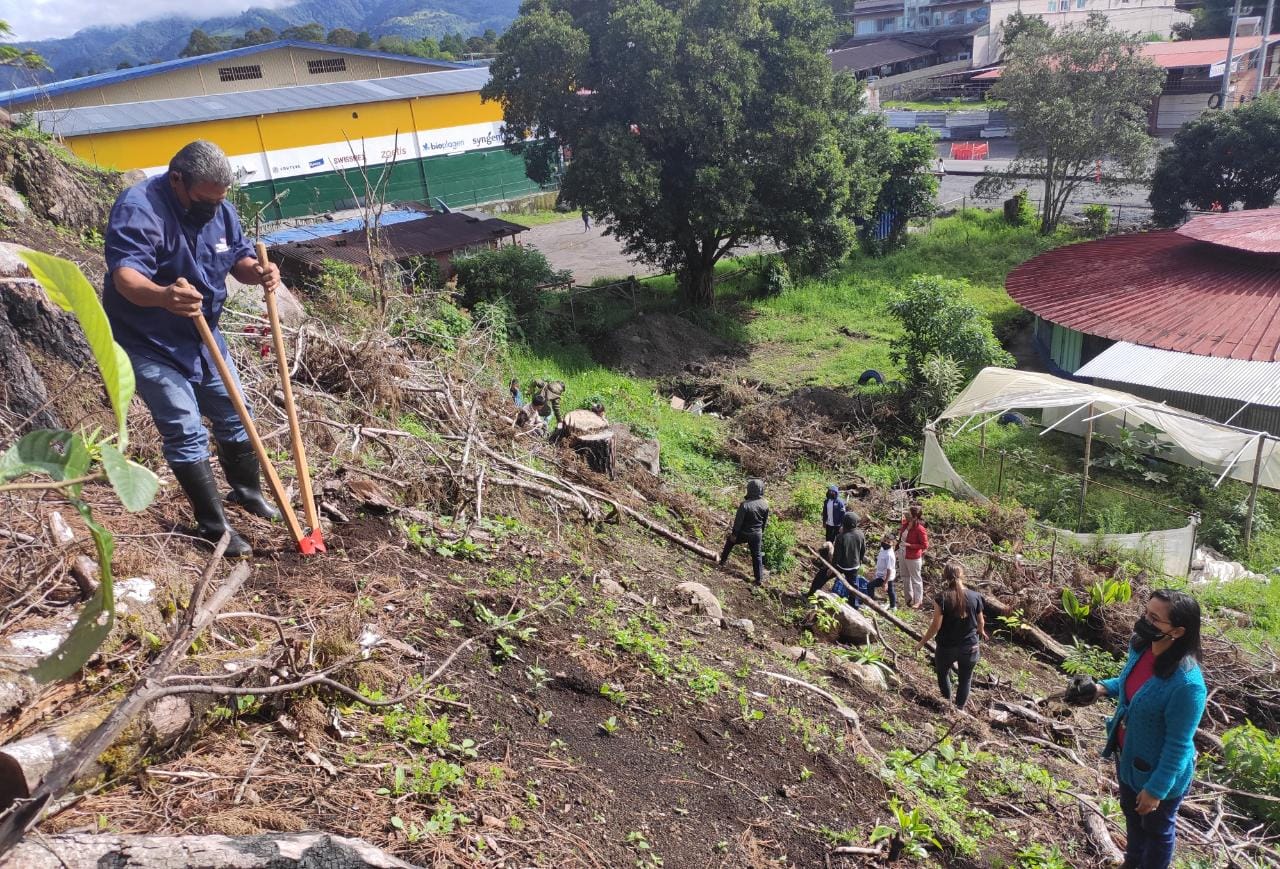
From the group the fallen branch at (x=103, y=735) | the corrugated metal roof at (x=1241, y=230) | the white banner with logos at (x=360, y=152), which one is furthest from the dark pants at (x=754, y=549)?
the white banner with logos at (x=360, y=152)

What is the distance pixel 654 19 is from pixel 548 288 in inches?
197

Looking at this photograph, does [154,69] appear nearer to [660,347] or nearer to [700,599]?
[660,347]

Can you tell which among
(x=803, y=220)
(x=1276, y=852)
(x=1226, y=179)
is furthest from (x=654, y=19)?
(x=1226, y=179)

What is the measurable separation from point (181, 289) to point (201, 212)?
549 mm

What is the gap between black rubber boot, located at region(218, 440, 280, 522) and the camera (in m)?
4.39

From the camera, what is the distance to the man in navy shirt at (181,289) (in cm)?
358

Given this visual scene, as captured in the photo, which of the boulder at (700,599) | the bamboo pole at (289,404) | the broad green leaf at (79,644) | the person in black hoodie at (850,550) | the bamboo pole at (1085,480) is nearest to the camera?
the broad green leaf at (79,644)

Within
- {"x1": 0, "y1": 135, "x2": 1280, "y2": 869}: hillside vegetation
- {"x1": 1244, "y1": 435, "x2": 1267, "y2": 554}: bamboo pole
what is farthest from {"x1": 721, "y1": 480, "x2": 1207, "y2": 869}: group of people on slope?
{"x1": 1244, "y1": 435, "x2": 1267, "y2": 554}: bamboo pole

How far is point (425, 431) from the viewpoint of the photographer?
23.2ft

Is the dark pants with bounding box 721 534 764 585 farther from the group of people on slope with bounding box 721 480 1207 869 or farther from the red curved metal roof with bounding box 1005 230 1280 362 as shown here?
the red curved metal roof with bounding box 1005 230 1280 362

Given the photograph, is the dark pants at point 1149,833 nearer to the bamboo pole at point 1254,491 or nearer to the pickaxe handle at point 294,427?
the pickaxe handle at point 294,427

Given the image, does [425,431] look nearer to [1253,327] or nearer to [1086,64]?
[1253,327]

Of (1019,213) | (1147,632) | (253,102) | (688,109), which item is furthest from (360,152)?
(1147,632)

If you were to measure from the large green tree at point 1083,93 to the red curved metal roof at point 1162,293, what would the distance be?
4.66 meters
